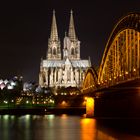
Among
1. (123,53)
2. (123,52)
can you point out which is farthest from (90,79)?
(123,53)

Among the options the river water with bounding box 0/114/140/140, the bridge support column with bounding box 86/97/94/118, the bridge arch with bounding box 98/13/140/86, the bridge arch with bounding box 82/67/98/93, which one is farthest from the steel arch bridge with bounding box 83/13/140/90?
the bridge arch with bounding box 82/67/98/93

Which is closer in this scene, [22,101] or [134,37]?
[134,37]

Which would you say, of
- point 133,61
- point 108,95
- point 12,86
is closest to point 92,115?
point 108,95

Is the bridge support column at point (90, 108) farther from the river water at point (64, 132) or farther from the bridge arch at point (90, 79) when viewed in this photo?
the river water at point (64, 132)

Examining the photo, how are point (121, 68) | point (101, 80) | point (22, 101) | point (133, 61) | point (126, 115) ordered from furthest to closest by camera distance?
1. point (22, 101)
2. point (101, 80)
3. point (126, 115)
4. point (121, 68)
5. point (133, 61)

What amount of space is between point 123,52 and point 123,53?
0.76 ft

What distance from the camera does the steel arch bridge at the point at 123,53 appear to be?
6078 centimetres

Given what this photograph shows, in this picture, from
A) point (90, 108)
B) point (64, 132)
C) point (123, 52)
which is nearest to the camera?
point (64, 132)

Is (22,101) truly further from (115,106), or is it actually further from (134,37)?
(134,37)

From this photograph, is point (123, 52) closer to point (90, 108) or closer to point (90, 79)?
point (90, 108)

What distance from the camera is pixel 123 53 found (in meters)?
73.8

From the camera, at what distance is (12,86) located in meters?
186

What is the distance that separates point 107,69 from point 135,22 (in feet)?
87.7

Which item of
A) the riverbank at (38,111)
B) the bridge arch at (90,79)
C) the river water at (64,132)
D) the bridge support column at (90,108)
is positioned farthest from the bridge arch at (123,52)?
the riverbank at (38,111)
